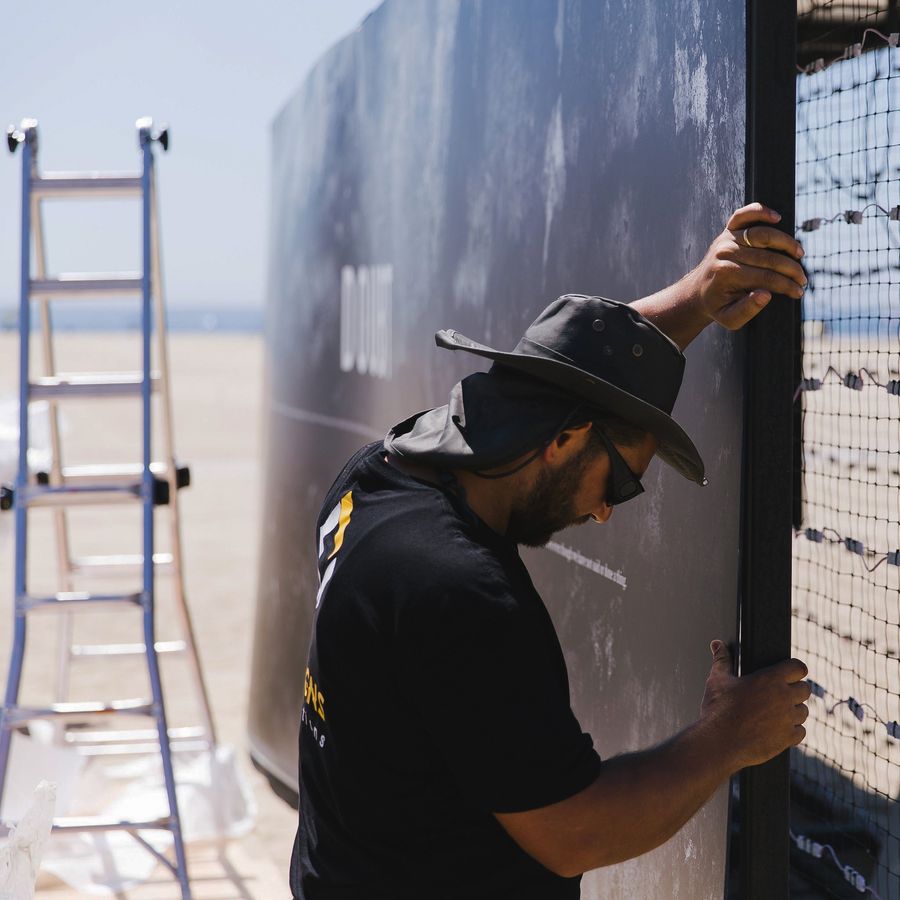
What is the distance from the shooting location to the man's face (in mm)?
1924

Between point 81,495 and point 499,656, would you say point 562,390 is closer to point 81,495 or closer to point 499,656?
point 499,656

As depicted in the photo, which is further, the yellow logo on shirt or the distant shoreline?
the distant shoreline

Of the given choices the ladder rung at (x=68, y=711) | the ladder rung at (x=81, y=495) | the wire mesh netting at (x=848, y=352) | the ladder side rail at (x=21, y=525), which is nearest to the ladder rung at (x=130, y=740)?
the ladder rung at (x=68, y=711)

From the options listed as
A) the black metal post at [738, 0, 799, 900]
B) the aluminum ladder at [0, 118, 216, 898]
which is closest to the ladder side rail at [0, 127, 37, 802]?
the aluminum ladder at [0, 118, 216, 898]

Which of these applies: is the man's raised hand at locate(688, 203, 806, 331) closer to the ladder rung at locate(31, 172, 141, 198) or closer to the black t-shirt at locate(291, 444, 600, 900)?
the black t-shirt at locate(291, 444, 600, 900)

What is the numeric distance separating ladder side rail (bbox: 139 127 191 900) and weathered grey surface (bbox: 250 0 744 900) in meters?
0.93

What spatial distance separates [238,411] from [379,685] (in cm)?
2181

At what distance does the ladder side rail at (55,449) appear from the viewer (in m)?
4.42

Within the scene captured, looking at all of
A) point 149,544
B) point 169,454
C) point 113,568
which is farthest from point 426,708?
point 113,568

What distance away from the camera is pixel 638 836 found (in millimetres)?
1789

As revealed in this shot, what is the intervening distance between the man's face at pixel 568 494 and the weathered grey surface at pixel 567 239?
0.33m

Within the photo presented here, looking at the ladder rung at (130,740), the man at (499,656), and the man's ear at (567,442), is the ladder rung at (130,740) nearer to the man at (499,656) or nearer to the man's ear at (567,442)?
the man at (499,656)

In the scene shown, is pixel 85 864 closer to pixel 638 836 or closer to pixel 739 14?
pixel 638 836

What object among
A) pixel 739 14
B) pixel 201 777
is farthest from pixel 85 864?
pixel 739 14
